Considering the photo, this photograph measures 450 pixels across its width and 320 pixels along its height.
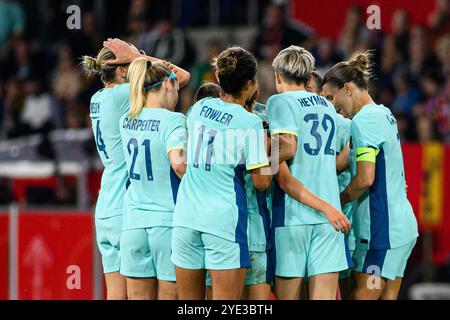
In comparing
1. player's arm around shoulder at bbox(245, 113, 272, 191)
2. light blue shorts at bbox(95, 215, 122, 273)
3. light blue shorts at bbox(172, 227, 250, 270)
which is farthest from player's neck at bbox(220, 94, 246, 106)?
light blue shorts at bbox(95, 215, 122, 273)

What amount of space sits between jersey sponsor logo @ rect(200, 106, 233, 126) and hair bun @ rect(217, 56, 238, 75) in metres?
0.23

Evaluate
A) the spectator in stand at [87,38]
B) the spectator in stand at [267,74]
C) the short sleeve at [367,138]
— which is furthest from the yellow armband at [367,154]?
the spectator in stand at [87,38]

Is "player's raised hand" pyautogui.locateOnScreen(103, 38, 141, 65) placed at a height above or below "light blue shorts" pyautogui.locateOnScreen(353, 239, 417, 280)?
above

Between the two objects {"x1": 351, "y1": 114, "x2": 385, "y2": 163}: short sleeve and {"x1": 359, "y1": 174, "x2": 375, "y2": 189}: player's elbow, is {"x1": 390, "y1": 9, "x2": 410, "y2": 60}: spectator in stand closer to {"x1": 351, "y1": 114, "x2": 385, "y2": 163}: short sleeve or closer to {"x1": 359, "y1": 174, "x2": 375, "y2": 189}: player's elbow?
{"x1": 351, "y1": 114, "x2": 385, "y2": 163}: short sleeve

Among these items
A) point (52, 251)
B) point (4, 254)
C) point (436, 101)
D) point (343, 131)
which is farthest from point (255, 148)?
point (436, 101)

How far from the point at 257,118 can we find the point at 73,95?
865cm

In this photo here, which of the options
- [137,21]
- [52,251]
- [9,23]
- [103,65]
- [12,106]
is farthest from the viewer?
[9,23]

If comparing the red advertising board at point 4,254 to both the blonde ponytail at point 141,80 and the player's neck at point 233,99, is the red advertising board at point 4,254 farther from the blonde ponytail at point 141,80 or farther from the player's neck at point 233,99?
the player's neck at point 233,99

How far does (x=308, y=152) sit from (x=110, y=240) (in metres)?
1.47

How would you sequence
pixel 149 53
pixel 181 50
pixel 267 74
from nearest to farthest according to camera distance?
1. pixel 267 74
2. pixel 149 53
3. pixel 181 50

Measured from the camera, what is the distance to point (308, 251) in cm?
632

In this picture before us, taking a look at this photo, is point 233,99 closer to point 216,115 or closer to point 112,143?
point 216,115

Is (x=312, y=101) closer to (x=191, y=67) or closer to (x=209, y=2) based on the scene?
(x=191, y=67)

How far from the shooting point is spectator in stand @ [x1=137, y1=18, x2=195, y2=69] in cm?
1360
